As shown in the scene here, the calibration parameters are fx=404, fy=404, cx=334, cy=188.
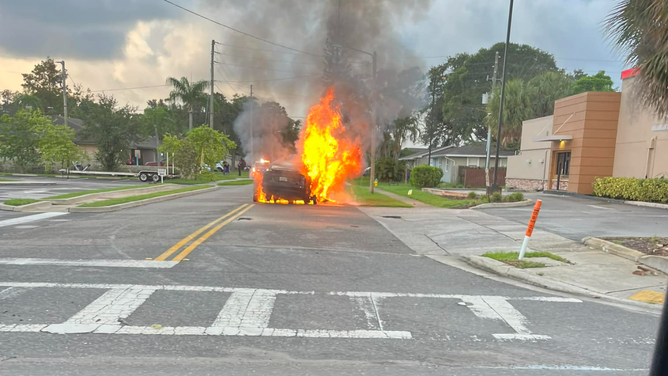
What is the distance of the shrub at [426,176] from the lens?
26031mm

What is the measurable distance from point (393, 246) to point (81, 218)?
314 inches

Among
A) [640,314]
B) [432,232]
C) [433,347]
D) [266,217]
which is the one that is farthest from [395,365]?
[266,217]

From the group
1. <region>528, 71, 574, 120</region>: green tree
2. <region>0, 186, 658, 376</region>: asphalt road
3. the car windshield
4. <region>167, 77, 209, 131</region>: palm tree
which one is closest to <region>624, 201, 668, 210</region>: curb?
the car windshield

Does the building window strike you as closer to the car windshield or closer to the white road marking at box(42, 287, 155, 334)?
the car windshield

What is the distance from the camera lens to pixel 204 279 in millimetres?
5207

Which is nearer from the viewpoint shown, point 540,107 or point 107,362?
point 107,362

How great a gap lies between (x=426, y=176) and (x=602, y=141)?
31.8 feet

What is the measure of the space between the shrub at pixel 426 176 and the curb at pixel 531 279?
19164mm

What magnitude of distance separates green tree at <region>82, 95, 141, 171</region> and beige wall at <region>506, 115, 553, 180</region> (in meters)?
29.9

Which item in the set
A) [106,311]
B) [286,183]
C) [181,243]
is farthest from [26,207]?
[106,311]

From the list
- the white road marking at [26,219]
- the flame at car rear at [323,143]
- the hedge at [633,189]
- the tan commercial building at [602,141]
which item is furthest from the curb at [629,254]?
the white road marking at [26,219]

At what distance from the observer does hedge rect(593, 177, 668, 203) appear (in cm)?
1501

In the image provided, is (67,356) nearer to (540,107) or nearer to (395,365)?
(395,365)

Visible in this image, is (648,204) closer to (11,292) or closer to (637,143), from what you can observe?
(637,143)
